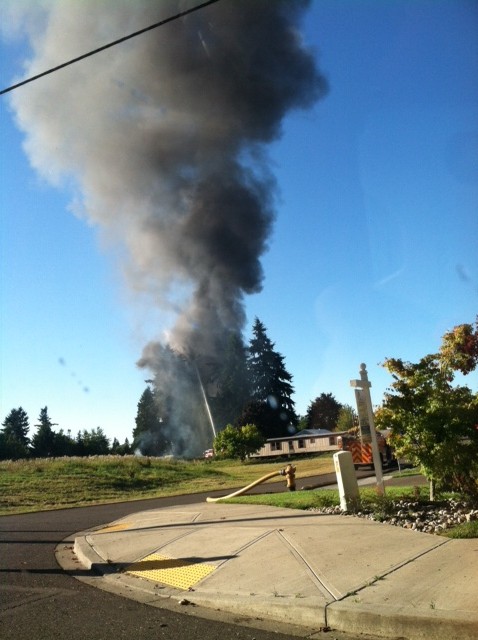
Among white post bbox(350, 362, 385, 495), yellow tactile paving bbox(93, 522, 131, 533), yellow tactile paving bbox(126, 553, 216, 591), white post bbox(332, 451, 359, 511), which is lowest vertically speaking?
yellow tactile paving bbox(126, 553, 216, 591)

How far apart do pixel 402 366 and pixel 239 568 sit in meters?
4.07

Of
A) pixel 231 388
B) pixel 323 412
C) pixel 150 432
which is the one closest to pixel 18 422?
pixel 150 432

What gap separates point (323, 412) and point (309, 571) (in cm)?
5984

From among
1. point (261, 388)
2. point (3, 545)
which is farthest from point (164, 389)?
point (3, 545)

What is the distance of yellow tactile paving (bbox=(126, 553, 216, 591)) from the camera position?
4.96 m

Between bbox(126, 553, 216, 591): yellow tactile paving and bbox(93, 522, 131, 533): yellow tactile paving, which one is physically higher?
bbox(93, 522, 131, 533): yellow tactile paving

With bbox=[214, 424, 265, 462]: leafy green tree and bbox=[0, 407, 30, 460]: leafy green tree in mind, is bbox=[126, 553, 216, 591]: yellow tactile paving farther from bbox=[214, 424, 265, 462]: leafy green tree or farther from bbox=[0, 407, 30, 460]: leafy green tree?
bbox=[0, 407, 30, 460]: leafy green tree

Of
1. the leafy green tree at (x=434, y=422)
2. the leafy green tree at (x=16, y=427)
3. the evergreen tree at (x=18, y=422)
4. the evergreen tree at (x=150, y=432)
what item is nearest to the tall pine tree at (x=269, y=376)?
the evergreen tree at (x=150, y=432)

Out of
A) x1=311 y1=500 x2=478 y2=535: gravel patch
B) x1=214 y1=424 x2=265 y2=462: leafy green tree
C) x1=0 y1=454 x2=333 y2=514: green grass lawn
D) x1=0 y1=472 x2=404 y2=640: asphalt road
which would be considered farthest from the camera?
x1=214 y1=424 x2=265 y2=462: leafy green tree

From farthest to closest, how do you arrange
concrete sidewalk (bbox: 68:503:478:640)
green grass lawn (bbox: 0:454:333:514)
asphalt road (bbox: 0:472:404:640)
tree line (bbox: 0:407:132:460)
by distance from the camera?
tree line (bbox: 0:407:132:460), green grass lawn (bbox: 0:454:333:514), asphalt road (bbox: 0:472:404:640), concrete sidewalk (bbox: 68:503:478:640)

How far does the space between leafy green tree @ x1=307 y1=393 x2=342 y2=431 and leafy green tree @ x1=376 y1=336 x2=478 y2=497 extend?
5489cm

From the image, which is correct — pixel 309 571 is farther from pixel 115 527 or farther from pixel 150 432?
pixel 150 432

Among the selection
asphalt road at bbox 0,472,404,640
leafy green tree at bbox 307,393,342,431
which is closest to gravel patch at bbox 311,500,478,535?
asphalt road at bbox 0,472,404,640

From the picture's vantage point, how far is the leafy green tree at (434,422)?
7.11 m
